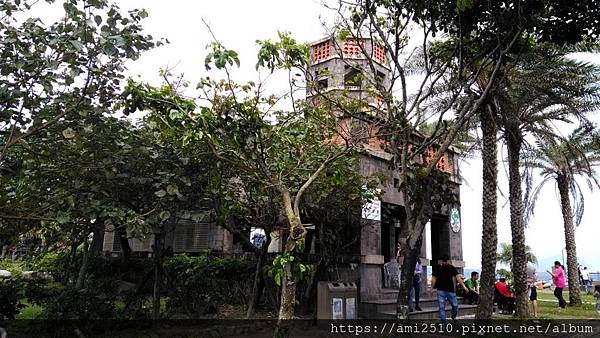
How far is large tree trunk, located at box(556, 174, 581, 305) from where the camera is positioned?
1773 centimetres

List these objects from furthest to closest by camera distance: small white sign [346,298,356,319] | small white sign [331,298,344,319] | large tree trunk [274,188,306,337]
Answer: small white sign [346,298,356,319] < small white sign [331,298,344,319] < large tree trunk [274,188,306,337]

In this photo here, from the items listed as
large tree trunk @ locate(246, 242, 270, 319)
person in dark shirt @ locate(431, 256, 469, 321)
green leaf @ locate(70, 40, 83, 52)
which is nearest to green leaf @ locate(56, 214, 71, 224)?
green leaf @ locate(70, 40, 83, 52)

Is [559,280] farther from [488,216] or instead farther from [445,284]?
[445,284]

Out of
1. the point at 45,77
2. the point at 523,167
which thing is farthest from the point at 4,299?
the point at 523,167

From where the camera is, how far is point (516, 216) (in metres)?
13.1

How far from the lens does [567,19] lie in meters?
6.99

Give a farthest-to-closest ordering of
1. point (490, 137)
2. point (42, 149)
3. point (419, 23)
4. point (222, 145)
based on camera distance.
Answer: point (490, 137) < point (419, 23) < point (222, 145) < point (42, 149)

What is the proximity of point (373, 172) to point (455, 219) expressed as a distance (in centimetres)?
486

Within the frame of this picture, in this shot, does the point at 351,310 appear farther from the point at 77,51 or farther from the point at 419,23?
the point at 77,51

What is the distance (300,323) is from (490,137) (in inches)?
287

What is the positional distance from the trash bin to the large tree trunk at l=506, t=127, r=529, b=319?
563 cm

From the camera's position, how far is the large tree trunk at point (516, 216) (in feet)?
41.0

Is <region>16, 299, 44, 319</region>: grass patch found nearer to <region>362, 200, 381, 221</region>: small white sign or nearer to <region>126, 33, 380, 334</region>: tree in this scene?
<region>126, 33, 380, 334</region>: tree

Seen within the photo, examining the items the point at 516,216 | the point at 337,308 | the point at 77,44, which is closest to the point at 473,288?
the point at 516,216
